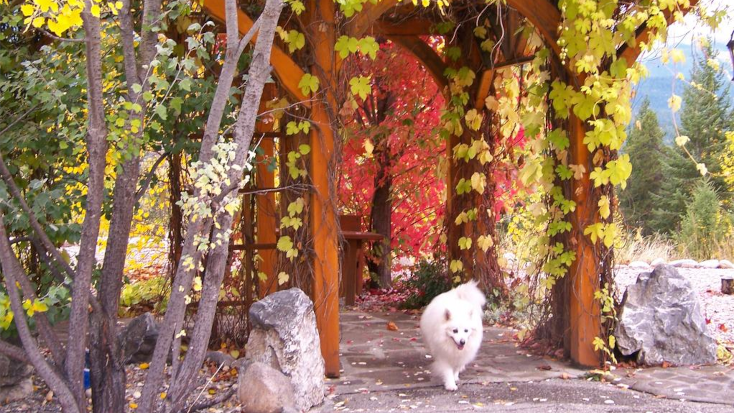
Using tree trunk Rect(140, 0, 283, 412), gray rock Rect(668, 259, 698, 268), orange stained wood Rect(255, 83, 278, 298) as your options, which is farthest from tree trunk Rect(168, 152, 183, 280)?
gray rock Rect(668, 259, 698, 268)

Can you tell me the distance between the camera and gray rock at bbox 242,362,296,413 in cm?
433

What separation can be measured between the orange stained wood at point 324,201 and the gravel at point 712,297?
2.36 metres

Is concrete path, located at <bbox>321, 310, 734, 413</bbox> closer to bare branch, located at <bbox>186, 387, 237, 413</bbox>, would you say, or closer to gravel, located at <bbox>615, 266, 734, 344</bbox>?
bare branch, located at <bbox>186, 387, 237, 413</bbox>

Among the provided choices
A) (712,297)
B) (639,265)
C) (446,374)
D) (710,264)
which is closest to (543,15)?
(446,374)

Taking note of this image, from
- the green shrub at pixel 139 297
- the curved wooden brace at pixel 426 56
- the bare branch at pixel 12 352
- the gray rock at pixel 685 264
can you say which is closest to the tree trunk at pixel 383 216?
the curved wooden brace at pixel 426 56

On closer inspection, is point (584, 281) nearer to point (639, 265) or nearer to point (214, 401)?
point (214, 401)

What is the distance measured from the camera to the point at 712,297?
895cm

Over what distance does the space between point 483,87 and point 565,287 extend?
2.42 metres

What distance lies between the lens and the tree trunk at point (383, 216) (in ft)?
30.9

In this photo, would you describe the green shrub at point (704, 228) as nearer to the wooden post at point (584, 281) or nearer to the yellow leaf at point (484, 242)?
the yellow leaf at point (484, 242)

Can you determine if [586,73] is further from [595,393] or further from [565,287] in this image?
[595,393]

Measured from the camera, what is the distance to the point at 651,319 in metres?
5.69

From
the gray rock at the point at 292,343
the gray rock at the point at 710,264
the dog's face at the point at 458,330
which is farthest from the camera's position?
the gray rock at the point at 710,264

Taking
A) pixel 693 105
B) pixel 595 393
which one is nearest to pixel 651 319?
pixel 595 393
